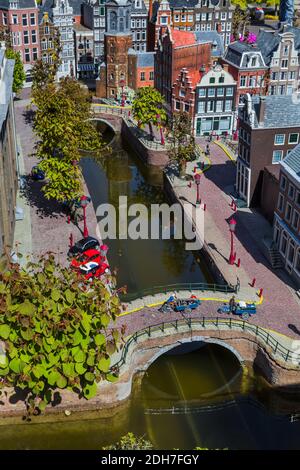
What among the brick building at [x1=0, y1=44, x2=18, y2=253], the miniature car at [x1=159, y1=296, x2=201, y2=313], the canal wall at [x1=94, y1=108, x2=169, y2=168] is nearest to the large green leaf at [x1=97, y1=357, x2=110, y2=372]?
the miniature car at [x1=159, y1=296, x2=201, y2=313]

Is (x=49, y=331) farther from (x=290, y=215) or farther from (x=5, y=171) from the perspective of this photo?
(x=290, y=215)

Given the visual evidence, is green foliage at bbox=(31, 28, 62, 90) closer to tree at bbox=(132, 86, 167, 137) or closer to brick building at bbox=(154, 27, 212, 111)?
tree at bbox=(132, 86, 167, 137)

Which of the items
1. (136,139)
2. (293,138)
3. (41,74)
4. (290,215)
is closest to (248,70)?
(136,139)

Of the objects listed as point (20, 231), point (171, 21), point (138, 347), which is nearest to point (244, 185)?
point (20, 231)

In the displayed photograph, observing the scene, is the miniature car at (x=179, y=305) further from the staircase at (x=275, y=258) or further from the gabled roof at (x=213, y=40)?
the gabled roof at (x=213, y=40)

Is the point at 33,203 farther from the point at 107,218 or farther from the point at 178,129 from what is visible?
the point at 178,129

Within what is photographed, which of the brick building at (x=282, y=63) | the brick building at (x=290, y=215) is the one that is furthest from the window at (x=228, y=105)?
the brick building at (x=290, y=215)
